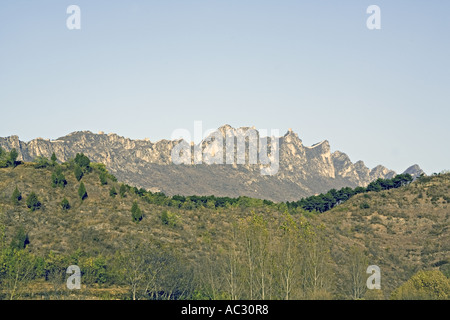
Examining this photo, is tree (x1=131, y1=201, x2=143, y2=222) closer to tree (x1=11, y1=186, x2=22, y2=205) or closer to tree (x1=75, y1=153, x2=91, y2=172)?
tree (x1=11, y1=186, x2=22, y2=205)

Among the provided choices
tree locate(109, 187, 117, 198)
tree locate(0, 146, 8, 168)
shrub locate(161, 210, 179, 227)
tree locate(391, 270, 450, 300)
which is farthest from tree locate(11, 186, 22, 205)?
tree locate(391, 270, 450, 300)

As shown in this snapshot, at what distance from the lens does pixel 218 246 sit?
12694 cm

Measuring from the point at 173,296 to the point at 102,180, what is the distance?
67.1 meters

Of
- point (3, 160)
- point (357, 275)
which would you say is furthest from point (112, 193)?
point (357, 275)

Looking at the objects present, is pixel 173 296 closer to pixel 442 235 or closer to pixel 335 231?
pixel 335 231

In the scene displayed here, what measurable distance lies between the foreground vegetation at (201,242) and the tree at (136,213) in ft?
0.80

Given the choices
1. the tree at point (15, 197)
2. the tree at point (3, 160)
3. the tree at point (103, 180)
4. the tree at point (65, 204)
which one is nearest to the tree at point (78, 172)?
the tree at point (103, 180)

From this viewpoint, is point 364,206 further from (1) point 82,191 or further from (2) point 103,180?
(1) point 82,191

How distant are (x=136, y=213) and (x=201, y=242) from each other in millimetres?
17434

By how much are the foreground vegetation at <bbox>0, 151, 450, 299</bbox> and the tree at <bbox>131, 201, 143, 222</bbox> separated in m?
0.24

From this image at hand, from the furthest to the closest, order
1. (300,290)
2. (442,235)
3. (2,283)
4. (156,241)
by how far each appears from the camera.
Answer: (442,235) → (156,241) → (2,283) → (300,290)

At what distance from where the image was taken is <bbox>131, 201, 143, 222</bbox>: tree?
136000mm
